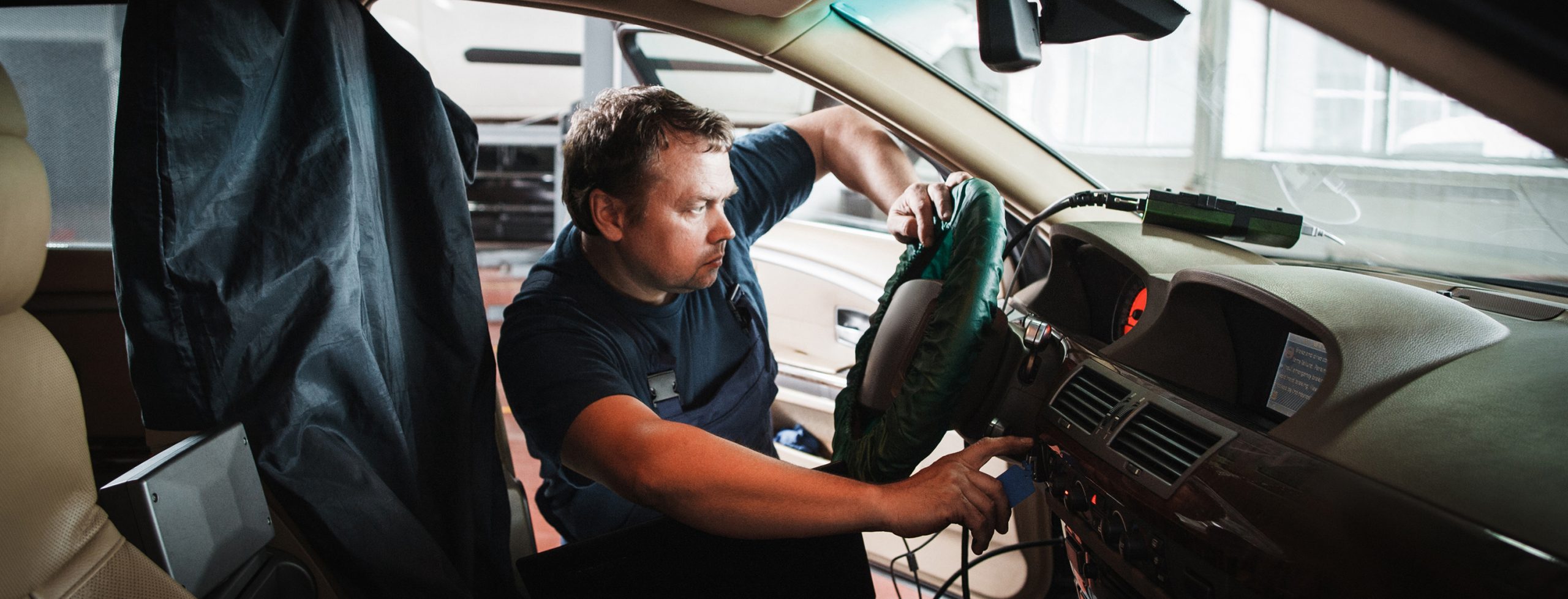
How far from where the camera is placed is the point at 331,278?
3.44 ft

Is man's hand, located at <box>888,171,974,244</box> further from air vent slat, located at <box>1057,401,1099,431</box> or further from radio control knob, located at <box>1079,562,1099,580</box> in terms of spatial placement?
radio control knob, located at <box>1079,562,1099,580</box>

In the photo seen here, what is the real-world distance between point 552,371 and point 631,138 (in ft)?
1.43

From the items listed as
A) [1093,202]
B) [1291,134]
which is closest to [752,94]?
[1291,134]

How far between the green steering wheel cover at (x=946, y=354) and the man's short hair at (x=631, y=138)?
542 mm

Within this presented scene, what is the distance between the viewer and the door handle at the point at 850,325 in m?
2.26

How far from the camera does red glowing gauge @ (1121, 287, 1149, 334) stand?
125 cm

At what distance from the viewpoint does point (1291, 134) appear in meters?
2.79

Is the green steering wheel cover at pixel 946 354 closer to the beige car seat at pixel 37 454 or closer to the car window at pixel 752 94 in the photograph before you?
the beige car seat at pixel 37 454

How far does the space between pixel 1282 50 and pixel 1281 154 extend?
315 mm

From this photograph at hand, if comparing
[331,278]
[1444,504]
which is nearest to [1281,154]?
[1444,504]

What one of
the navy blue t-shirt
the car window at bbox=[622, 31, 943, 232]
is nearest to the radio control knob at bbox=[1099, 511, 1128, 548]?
the navy blue t-shirt

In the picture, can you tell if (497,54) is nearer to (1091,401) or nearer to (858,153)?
(858,153)

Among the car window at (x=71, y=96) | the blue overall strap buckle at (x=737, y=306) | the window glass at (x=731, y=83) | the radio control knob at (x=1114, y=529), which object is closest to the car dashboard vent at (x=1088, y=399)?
the radio control knob at (x=1114, y=529)

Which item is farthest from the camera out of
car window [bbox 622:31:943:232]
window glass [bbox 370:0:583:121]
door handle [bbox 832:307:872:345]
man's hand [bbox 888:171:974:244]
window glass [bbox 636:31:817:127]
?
window glass [bbox 370:0:583:121]
